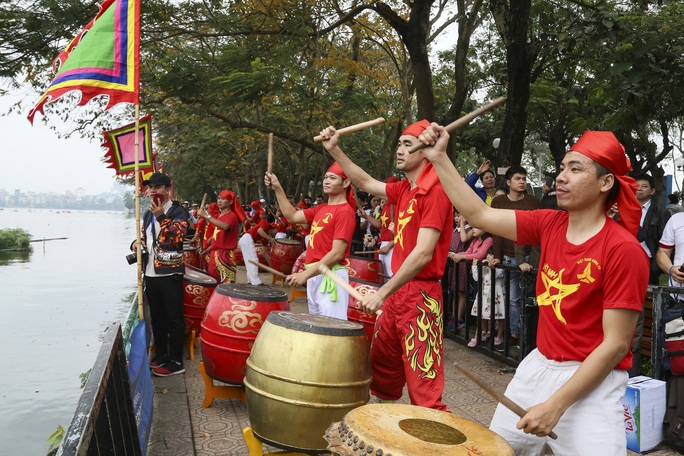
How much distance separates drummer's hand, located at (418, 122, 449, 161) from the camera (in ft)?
9.20

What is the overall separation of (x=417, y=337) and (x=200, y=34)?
28.9 ft

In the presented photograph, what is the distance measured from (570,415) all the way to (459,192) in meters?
1.02

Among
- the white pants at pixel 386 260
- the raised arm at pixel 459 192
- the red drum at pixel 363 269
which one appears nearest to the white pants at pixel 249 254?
the white pants at pixel 386 260

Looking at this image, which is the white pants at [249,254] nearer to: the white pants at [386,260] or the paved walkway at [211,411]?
the white pants at [386,260]

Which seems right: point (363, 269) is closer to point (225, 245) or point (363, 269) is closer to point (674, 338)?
point (225, 245)

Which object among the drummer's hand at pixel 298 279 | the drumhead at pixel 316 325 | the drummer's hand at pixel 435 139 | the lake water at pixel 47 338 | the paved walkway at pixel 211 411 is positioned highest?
the drummer's hand at pixel 435 139

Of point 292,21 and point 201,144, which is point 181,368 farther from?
point 201,144

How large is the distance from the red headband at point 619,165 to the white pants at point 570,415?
0.62 m

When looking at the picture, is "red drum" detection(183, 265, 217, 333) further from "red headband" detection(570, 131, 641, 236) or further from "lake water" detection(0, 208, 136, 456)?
"red headband" detection(570, 131, 641, 236)

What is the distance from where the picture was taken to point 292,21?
10781 millimetres

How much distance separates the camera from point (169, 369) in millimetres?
6727

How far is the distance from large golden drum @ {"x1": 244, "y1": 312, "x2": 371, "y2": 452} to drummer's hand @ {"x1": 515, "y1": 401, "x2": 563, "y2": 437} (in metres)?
1.25

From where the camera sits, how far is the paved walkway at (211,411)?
4758 millimetres

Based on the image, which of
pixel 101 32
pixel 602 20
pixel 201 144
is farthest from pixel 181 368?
pixel 201 144
